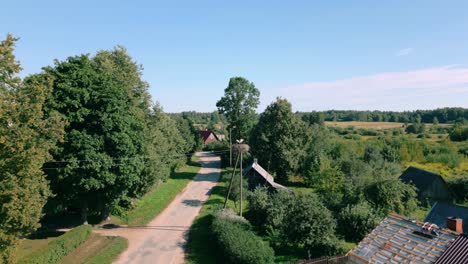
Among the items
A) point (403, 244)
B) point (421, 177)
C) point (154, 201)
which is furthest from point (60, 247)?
point (421, 177)

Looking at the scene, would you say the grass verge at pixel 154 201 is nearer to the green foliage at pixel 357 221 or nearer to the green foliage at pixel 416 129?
the green foliage at pixel 357 221

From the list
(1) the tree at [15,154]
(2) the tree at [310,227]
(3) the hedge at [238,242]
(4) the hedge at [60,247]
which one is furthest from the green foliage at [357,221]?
(1) the tree at [15,154]

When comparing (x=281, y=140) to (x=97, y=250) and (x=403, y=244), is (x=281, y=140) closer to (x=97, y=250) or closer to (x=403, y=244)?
(x=97, y=250)

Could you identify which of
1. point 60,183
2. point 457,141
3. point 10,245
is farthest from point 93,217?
point 457,141

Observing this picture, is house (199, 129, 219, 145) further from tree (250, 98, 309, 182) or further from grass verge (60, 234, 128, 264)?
grass verge (60, 234, 128, 264)

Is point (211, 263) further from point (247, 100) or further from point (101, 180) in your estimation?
point (247, 100)

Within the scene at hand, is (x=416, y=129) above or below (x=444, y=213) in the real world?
above
